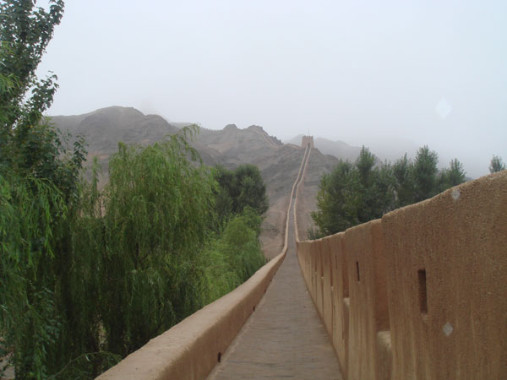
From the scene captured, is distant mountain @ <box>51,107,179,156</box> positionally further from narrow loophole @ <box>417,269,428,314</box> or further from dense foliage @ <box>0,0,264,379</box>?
narrow loophole @ <box>417,269,428,314</box>

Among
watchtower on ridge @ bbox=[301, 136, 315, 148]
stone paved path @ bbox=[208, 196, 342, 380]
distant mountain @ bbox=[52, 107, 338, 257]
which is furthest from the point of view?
watchtower on ridge @ bbox=[301, 136, 315, 148]

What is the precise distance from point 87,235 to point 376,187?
43909mm

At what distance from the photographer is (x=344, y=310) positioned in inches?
253

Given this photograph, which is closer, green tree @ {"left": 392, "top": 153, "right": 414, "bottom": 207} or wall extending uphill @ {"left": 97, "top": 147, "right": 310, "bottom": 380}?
wall extending uphill @ {"left": 97, "top": 147, "right": 310, "bottom": 380}

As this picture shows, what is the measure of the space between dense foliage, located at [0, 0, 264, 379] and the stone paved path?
1422 millimetres

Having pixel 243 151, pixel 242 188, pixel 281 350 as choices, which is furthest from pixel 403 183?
pixel 243 151

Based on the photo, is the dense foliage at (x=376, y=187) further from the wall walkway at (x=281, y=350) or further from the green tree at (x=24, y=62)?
the green tree at (x=24, y=62)

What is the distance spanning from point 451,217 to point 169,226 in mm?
6750

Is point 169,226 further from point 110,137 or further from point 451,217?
point 110,137

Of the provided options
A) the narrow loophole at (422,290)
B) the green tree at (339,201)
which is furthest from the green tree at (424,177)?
the narrow loophole at (422,290)

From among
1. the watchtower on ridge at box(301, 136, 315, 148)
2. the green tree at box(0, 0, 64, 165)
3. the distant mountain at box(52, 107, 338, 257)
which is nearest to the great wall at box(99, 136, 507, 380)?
the green tree at box(0, 0, 64, 165)

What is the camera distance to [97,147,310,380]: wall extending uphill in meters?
4.10

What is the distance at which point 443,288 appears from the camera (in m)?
2.43

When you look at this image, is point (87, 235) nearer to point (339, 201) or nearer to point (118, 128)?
point (339, 201)
